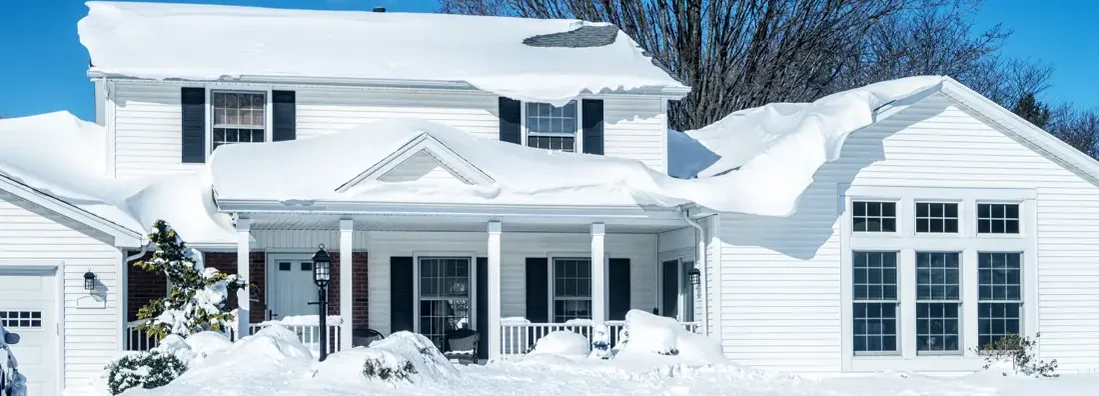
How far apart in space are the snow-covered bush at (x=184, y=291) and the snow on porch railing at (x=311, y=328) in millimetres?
786

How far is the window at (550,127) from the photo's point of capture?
20.5 m

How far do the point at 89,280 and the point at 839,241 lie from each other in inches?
405

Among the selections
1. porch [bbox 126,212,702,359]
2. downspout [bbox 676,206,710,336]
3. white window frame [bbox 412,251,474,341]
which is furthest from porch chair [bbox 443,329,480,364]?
downspout [bbox 676,206,710,336]

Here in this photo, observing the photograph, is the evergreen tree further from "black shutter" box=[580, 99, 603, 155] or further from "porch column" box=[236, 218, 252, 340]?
"porch column" box=[236, 218, 252, 340]

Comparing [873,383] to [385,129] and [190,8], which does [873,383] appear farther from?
[190,8]

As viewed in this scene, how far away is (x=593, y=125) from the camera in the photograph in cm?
2056

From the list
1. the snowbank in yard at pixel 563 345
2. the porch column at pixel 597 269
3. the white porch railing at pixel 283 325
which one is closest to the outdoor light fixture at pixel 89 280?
the white porch railing at pixel 283 325

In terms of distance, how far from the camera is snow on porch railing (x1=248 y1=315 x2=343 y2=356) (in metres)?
17.8

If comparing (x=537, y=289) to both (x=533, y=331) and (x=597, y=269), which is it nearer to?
(x=533, y=331)

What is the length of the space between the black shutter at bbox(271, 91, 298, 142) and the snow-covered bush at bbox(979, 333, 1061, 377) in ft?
34.9

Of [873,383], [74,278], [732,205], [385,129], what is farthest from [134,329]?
[873,383]

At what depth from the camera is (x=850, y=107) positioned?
18.8 m

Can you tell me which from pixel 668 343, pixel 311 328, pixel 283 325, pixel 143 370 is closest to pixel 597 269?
pixel 668 343

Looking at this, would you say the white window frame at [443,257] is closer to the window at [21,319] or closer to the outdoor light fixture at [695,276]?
the outdoor light fixture at [695,276]
